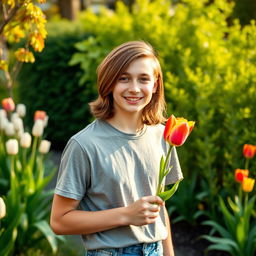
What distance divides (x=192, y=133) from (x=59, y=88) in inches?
125

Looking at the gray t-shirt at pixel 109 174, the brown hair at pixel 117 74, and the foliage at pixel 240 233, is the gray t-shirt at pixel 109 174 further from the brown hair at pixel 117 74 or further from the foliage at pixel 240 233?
the foliage at pixel 240 233

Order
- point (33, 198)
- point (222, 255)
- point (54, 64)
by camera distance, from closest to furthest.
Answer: point (33, 198)
point (222, 255)
point (54, 64)

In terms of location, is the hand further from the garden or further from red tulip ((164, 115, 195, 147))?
the garden

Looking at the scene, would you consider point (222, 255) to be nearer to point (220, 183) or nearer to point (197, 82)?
point (220, 183)

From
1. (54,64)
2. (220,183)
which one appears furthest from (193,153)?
(54,64)

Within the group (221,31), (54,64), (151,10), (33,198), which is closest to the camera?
(33,198)

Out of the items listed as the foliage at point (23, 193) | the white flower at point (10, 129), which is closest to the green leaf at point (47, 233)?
the foliage at point (23, 193)

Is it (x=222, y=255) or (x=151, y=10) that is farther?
(x=151, y=10)

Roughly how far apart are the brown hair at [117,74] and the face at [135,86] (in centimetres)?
2

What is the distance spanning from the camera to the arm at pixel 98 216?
1.66 metres

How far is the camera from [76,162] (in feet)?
5.67

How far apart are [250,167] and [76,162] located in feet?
7.38

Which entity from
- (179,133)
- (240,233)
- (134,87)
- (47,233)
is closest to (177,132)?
A: (179,133)

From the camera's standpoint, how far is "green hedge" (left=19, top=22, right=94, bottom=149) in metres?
6.75
